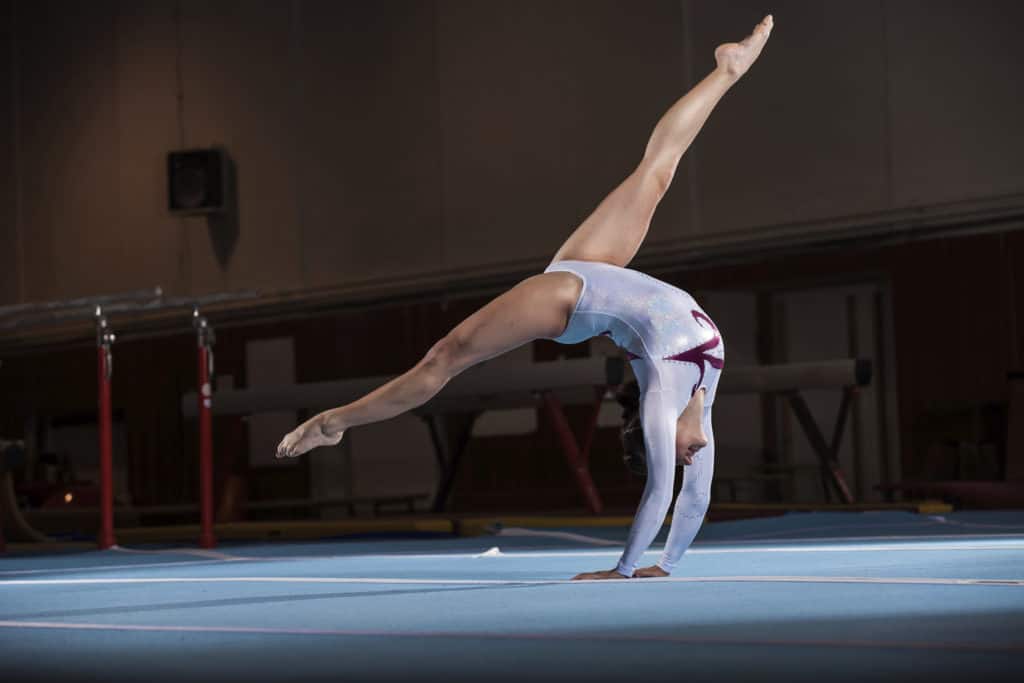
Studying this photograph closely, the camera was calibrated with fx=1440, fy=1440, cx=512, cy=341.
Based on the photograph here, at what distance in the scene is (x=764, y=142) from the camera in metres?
11.1

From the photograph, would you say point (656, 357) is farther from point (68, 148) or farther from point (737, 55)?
point (68, 148)

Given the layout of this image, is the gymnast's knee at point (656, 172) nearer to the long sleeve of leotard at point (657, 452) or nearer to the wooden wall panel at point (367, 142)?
the long sleeve of leotard at point (657, 452)

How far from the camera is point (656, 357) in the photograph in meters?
Answer: 3.84

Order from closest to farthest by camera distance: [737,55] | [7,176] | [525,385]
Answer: [737,55], [525,385], [7,176]


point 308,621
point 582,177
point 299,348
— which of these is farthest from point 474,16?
point 308,621

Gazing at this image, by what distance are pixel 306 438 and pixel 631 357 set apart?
0.94m

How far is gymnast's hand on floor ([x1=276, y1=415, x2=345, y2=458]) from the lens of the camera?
4.02m

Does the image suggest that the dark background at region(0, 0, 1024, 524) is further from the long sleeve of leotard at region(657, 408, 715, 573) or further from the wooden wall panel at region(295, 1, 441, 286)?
the long sleeve of leotard at region(657, 408, 715, 573)

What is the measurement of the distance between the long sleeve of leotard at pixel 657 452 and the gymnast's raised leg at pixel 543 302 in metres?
0.35

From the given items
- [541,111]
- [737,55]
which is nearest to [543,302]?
[737,55]

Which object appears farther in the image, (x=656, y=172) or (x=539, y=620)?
(x=656, y=172)

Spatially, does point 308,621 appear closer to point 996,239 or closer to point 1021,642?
point 1021,642

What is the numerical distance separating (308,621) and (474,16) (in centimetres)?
1015

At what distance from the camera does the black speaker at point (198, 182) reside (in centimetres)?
1369
